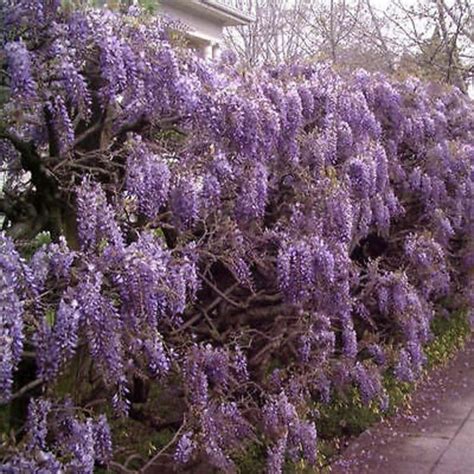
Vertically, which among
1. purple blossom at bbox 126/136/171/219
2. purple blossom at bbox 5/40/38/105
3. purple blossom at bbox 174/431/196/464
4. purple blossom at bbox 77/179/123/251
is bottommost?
purple blossom at bbox 174/431/196/464

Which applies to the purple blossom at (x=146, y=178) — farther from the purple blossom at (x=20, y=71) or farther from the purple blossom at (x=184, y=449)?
the purple blossom at (x=184, y=449)

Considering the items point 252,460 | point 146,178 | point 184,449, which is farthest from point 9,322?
point 252,460

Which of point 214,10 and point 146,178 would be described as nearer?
point 146,178

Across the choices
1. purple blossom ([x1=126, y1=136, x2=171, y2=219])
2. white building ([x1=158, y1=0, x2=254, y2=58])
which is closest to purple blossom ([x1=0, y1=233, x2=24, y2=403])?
purple blossom ([x1=126, y1=136, x2=171, y2=219])

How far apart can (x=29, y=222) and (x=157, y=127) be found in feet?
2.63

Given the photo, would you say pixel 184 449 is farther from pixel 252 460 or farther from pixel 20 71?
pixel 20 71

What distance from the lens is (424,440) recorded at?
5977mm

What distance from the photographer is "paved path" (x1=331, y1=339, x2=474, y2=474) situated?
5434 mm

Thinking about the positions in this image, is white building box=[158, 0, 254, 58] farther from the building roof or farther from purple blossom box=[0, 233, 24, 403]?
purple blossom box=[0, 233, 24, 403]

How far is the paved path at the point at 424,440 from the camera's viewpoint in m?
5.43

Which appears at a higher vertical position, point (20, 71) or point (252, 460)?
point (20, 71)

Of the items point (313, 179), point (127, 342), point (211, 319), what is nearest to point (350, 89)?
point (313, 179)

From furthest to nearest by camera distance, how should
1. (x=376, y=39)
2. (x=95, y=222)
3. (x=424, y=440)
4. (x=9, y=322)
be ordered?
(x=376, y=39)
(x=424, y=440)
(x=95, y=222)
(x=9, y=322)

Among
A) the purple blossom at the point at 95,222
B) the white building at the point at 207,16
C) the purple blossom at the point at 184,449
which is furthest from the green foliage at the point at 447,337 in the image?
the white building at the point at 207,16
